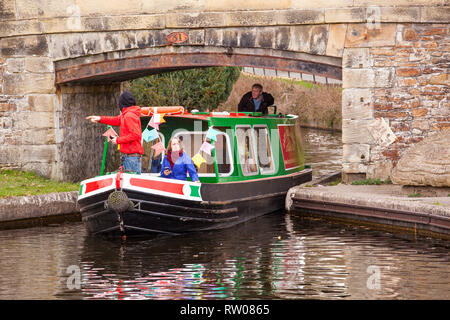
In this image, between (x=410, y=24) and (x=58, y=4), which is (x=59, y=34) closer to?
(x=58, y=4)

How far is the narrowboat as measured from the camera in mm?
12172

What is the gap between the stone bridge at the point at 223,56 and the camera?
14641 millimetres

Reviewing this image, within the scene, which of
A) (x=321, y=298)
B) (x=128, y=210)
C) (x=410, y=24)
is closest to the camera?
(x=321, y=298)

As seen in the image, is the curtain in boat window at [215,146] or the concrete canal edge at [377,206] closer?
the concrete canal edge at [377,206]

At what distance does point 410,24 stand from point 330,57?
1.38 m

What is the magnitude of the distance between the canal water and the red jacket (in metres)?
1.28

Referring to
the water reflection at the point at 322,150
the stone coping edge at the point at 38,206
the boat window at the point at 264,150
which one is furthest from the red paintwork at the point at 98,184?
the water reflection at the point at 322,150

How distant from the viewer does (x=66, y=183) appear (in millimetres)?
15977

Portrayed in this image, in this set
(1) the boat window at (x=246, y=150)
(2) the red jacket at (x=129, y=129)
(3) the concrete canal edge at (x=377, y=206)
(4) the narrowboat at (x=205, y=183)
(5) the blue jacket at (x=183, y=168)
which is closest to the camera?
(3) the concrete canal edge at (x=377, y=206)

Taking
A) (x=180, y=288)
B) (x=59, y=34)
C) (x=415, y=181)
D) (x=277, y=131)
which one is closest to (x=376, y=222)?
(x=415, y=181)

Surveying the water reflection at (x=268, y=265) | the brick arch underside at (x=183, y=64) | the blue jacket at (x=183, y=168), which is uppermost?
the brick arch underside at (x=183, y=64)

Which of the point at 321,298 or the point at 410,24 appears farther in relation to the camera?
the point at 410,24

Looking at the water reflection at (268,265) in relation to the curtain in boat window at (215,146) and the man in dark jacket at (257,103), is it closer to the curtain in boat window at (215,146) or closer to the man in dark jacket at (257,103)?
the curtain in boat window at (215,146)

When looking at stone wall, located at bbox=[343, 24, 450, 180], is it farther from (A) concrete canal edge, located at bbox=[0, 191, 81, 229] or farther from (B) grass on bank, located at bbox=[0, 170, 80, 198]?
(B) grass on bank, located at bbox=[0, 170, 80, 198]
